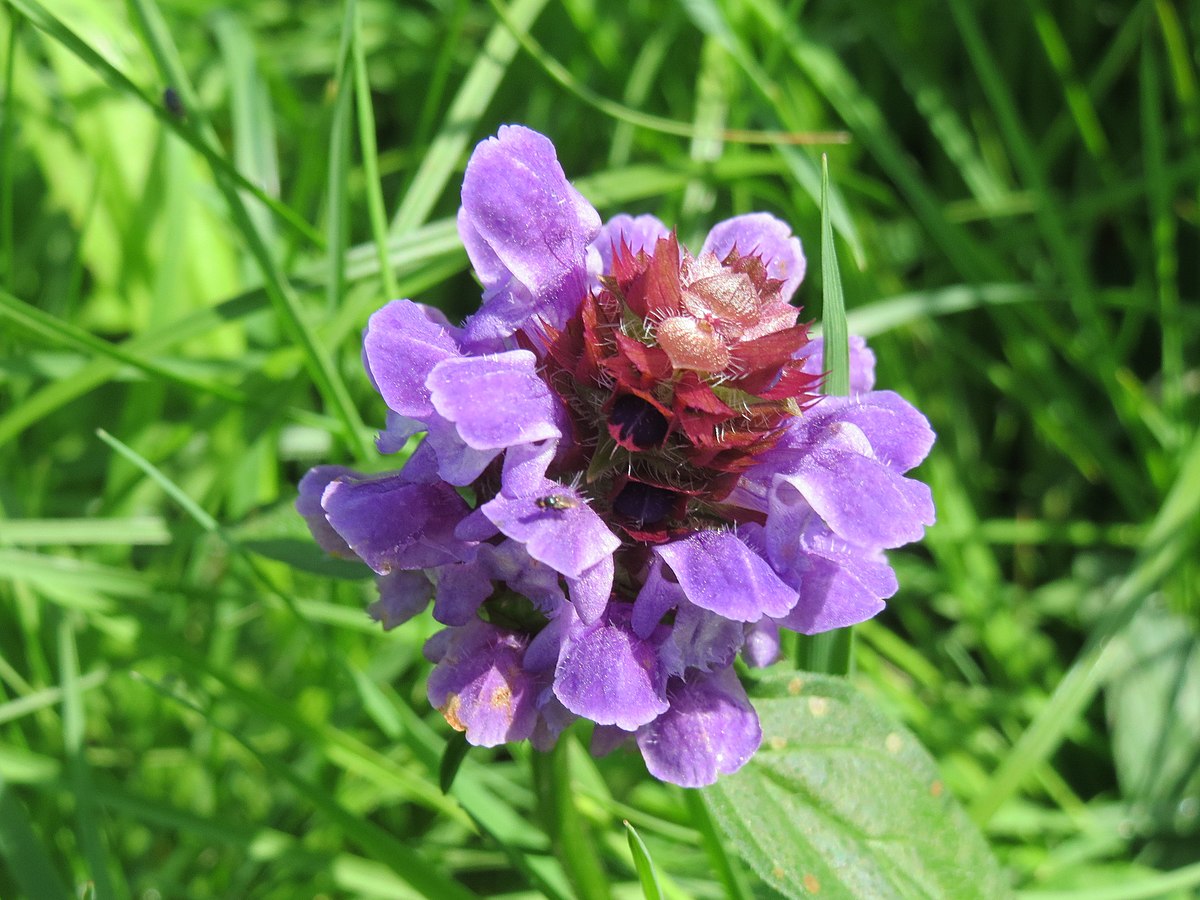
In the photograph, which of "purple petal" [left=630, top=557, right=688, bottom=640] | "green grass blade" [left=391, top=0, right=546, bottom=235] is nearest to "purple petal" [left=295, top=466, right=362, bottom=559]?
"purple petal" [left=630, top=557, right=688, bottom=640]

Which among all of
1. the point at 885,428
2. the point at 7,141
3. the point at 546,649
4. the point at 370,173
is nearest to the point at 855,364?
the point at 885,428

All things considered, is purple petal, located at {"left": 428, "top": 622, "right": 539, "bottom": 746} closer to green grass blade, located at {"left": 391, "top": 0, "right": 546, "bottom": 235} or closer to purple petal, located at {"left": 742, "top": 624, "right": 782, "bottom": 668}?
purple petal, located at {"left": 742, "top": 624, "right": 782, "bottom": 668}

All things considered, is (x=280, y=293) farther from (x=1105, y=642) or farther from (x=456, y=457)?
(x=1105, y=642)

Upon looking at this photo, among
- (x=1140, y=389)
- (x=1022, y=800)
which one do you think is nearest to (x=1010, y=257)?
(x=1140, y=389)

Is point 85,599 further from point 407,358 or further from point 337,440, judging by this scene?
point 407,358

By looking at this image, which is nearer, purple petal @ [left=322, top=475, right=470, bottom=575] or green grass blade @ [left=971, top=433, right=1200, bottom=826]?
purple petal @ [left=322, top=475, right=470, bottom=575]

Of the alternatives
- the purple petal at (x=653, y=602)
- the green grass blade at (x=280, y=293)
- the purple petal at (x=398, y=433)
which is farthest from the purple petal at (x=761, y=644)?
the green grass blade at (x=280, y=293)

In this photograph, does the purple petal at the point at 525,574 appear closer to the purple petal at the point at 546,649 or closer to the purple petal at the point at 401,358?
the purple petal at the point at 546,649
